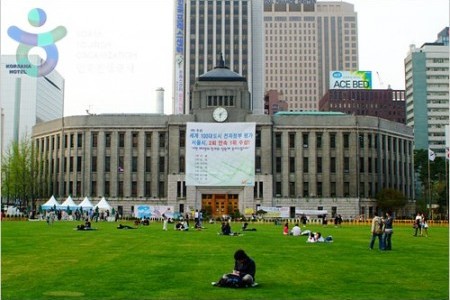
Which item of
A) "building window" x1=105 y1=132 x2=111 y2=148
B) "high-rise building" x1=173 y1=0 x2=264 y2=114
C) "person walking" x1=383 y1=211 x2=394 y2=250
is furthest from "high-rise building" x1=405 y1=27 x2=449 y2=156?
"person walking" x1=383 y1=211 x2=394 y2=250

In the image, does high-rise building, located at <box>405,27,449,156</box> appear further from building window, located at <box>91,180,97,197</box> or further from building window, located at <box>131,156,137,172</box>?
building window, located at <box>91,180,97,197</box>

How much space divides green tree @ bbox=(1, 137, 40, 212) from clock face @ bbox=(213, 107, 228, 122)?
31354mm

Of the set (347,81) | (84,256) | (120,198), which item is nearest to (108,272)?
(84,256)

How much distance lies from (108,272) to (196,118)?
68.2 metres

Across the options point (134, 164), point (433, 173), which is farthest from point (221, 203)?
point (433, 173)

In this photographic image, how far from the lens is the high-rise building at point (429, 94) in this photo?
16788 centimetres

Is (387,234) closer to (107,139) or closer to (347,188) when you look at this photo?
(347,188)

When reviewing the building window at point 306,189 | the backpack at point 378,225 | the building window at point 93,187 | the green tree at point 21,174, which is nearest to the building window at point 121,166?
the building window at point 93,187

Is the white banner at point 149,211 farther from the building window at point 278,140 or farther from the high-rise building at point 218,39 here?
the high-rise building at point 218,39

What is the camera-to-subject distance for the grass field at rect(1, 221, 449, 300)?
578 inches

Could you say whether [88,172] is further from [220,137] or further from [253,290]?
[253,290]

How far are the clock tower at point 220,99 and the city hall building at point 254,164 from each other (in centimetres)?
14

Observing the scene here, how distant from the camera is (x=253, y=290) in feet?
50.1

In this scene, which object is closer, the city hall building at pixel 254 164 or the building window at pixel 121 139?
the city hall building at pixel 254 164
